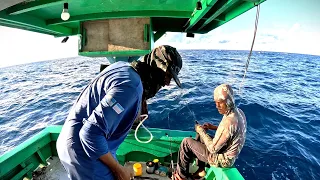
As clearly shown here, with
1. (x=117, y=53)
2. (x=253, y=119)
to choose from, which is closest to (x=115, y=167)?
(x=117, y=53)

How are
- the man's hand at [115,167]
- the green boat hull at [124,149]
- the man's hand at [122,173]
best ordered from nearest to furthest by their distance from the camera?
the man's hand at [115,167], the man's hand at [122,173], the green boat hull at [124,149]

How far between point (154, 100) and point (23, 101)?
1034 cm

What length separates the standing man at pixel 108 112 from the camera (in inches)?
48.8

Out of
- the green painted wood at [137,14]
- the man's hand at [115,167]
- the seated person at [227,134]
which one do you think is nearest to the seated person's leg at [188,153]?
the seated person at [227,134]

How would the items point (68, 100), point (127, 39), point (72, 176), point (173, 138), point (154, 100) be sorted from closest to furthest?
point (72, 176), point (173, 138), point (127, 39), point (154, 100), point (68, 100)

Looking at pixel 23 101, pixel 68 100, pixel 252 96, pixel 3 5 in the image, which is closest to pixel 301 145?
pixel 252 96

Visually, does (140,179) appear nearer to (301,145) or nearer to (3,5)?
(3,5)

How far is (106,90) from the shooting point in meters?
1.33

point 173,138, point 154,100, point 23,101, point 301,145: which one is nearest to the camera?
point 173,138

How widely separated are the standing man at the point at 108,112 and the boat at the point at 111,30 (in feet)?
5.80

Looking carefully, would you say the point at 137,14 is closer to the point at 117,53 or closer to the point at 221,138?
the point at 117,53

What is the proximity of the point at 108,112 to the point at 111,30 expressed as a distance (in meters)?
3.59

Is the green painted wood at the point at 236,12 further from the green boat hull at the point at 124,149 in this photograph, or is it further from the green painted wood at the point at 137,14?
the green boat hull at the point at 124,149

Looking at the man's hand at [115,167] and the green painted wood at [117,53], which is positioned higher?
A: the green painted wood at [117,53]
